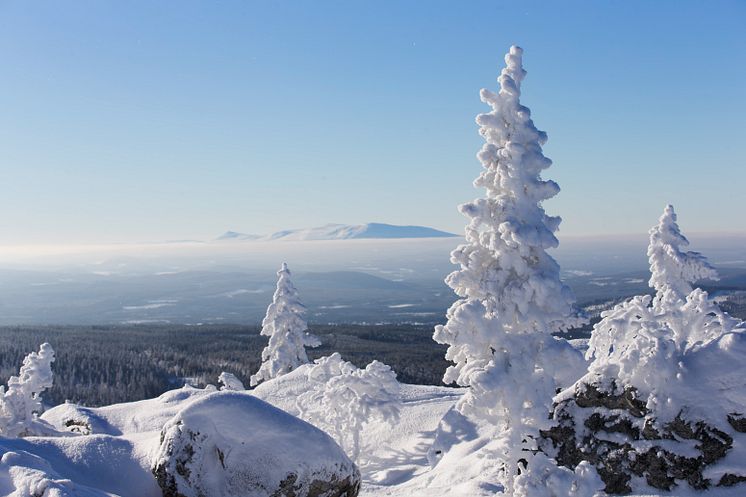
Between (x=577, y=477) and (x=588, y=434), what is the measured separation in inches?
259

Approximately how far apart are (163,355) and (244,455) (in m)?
110

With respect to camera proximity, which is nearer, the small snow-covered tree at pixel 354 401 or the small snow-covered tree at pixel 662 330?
the small snow-covered tree at pixel 662 330

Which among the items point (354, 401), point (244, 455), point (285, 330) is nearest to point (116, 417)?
point (285, 330)

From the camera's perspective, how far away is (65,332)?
138250mm

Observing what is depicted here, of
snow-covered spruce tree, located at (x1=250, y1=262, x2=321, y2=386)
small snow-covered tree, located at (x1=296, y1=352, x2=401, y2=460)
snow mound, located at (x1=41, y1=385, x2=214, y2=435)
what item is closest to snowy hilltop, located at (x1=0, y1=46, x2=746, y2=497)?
small snow-covered tree, located at (x1=296, y1=352, x2=401, y2=460)

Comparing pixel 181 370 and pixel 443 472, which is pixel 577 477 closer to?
pixel 443 472

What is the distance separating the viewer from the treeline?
89.8 m

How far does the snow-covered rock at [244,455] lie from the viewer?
14.6 m

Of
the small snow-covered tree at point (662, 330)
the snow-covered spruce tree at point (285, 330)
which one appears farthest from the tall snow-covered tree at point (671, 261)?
the snow-covered spruce tree at point (285, 330)

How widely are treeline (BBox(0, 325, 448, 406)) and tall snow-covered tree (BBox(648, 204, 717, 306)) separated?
56.0 m

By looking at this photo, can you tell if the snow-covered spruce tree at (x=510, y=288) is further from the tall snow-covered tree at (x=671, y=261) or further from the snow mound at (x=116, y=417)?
the snow mound at (x=116, y=417)

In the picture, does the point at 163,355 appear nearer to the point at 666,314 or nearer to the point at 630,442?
the point at 666,314

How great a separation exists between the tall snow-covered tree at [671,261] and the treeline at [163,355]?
5603 centimetres

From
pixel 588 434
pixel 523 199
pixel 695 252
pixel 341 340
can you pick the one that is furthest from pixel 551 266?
pixel 341 340
